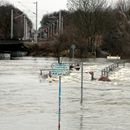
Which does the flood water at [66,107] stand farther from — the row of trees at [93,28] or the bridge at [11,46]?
the bridge at [11,46]

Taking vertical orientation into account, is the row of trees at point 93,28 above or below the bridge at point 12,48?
above

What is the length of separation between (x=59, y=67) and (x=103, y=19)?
371 ft

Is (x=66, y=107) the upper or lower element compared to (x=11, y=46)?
lower

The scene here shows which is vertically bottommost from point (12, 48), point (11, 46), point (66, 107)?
point (66, 107)

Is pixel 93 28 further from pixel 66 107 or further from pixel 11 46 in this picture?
pixel 66 107

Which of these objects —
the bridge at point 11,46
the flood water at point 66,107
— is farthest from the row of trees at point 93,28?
the flood water at point 66,107

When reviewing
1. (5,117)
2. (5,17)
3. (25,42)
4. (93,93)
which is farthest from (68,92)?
(5,17)

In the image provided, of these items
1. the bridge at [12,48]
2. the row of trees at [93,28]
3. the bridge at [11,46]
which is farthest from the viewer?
the bridge at [12,48]

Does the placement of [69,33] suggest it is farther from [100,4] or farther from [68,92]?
[68,92]

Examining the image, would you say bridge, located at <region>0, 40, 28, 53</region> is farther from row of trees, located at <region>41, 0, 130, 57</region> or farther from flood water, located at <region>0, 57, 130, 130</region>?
flood water, located at <region>0, 57, 130, 130</region>

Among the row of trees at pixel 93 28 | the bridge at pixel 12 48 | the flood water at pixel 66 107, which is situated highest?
the row of trees at pixel 93 28

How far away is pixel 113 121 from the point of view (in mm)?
23703

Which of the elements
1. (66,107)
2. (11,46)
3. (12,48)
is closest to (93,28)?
(11,46)

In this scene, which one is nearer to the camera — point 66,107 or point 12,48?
point 66,107
